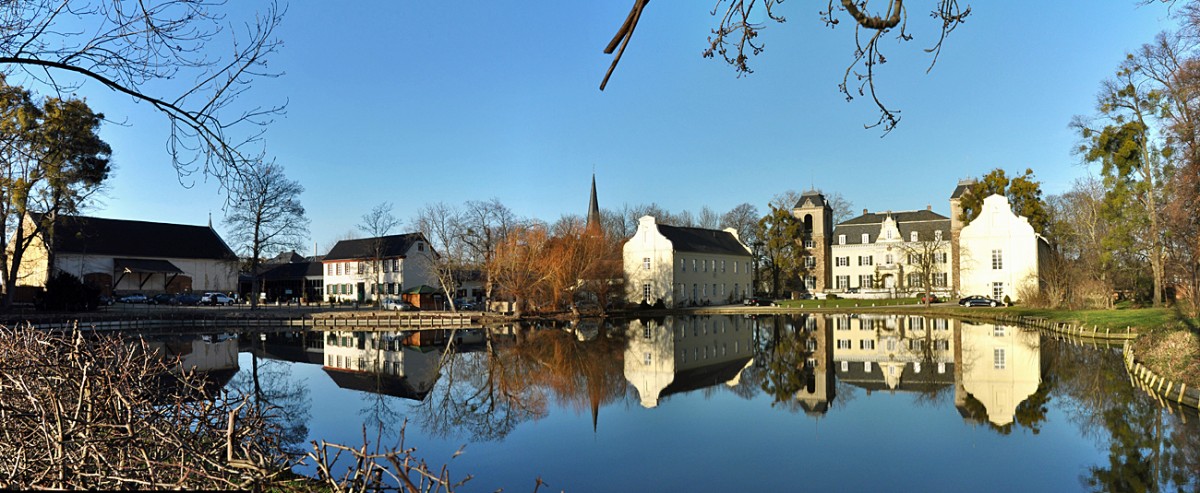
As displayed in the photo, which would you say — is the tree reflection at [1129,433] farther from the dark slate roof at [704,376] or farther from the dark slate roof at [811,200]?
the dark slate roof at [811,200]

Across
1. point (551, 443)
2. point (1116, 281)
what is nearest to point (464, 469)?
point (551, 443)

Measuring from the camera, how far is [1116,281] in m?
42.3

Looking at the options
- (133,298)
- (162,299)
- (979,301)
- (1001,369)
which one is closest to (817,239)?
(979,301)

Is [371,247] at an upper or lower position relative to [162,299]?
upper

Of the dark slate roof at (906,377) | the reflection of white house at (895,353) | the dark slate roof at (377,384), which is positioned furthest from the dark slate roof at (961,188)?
the dark slate roof at (377,384)

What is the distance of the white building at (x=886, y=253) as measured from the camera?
188 ft

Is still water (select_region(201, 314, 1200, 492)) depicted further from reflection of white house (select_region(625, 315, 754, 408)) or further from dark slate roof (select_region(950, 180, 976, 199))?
dark slate roof (select_region(950, 180, 976, 199))

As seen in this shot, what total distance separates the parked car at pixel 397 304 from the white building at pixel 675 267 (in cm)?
1552

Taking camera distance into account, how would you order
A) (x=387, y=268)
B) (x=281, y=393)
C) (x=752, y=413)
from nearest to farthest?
1. (x=752, y=413)
2. (x=281, y=393)
3. (x=387, y=268)

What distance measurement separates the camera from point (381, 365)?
78.9ft

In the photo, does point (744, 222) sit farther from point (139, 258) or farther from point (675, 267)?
point (139, 258)

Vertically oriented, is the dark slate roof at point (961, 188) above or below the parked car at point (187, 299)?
above

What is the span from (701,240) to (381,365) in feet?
127

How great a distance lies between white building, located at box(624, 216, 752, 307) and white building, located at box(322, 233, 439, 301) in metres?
15.4
